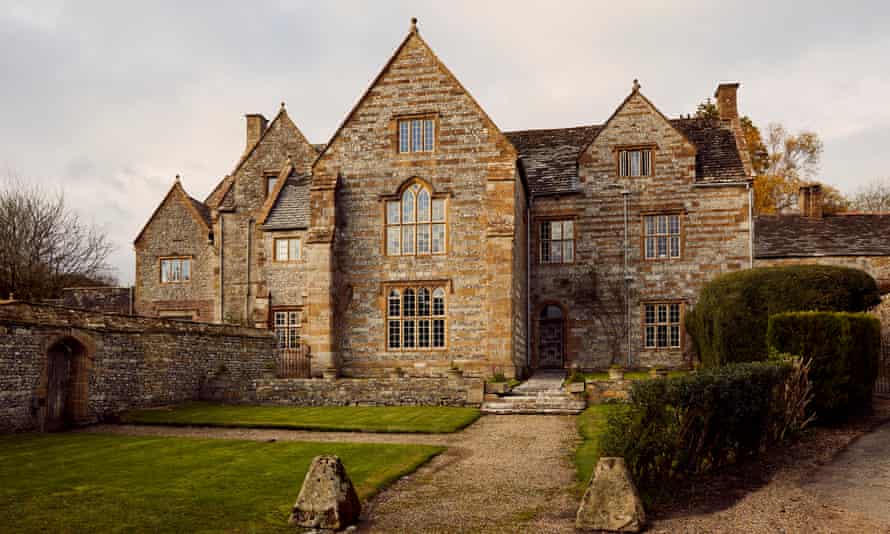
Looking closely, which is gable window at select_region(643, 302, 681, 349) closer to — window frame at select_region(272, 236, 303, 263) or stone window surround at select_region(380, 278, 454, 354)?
stone window surround at select_region(380, 278, 454, 354)

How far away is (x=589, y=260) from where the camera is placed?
31.2m

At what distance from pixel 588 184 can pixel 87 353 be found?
20344mm

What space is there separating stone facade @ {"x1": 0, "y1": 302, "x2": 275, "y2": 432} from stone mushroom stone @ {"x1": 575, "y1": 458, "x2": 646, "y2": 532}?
1467 cm

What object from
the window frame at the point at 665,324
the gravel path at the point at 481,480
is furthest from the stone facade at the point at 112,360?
the window frame at the point at 665,324

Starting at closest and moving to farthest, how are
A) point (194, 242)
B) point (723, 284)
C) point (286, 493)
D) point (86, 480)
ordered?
point (286, 493) → point (86, 480) → point (723, 284) → point (194, 242)

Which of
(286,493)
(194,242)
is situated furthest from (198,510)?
(194,242)

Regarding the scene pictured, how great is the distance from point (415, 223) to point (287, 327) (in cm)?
970

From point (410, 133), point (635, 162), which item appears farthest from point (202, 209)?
point (635, 162)

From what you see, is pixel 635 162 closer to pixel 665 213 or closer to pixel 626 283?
pixel 665 213

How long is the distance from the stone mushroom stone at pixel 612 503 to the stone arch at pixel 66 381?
15.2 meters

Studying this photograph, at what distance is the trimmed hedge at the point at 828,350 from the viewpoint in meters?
14.8

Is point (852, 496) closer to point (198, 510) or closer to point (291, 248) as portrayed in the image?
point (198, 510)

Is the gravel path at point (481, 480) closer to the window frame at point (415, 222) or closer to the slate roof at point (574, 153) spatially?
the window frame at point (415, 222)

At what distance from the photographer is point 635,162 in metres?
31.2
